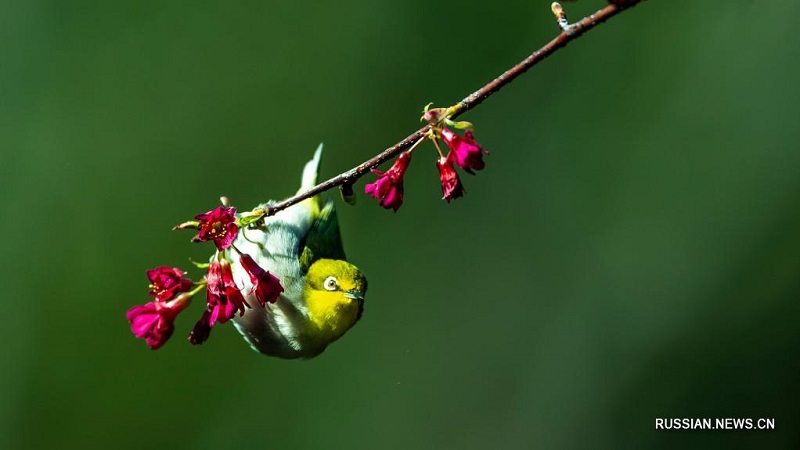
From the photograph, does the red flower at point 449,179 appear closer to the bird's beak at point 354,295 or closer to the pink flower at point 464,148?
the pink flower at point 464,148

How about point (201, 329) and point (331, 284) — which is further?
point (331, 284)

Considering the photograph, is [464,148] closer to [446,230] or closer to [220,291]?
[220,291]

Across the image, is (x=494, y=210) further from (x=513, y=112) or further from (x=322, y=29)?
(x=322, y=29)

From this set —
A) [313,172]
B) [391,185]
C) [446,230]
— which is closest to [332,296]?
[391,185]

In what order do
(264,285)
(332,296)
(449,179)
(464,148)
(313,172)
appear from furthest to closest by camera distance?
(313,172)
(332,296)
(264,285)
(449,179)
(464,148)

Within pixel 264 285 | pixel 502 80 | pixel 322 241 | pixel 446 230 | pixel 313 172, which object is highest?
pixel 446 230

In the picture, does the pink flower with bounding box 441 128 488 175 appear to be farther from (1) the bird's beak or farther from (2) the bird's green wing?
(2) the bird's green wing

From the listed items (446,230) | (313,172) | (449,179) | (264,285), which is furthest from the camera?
(446,230)
